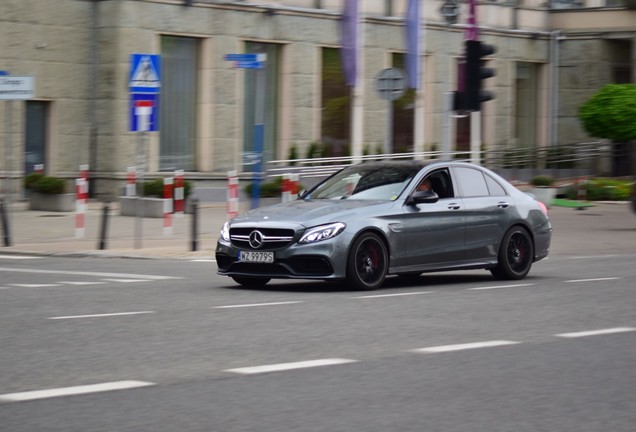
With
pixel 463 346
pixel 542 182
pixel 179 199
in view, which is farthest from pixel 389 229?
pixel 542 182

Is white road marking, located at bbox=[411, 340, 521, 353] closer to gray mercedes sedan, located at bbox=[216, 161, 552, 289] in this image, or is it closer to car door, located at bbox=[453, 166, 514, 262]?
gray mercedes sedan, located at bbox=[216, 161, 552, 289]

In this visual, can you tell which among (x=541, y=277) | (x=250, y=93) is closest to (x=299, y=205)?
(x=541, y=277)

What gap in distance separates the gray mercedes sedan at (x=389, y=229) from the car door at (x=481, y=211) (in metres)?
0.01

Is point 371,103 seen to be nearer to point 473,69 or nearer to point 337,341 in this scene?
point 473,69

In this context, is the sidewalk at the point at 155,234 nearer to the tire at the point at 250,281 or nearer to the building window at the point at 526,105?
the tire at the point at 250,281

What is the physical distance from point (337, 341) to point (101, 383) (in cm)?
254

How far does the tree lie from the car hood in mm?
29195

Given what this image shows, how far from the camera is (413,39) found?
36.2m

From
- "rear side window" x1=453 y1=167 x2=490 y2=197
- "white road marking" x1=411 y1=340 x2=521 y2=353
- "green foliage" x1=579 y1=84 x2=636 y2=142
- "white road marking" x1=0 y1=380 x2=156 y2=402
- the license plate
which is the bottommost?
"white road marking" x1=0 y1=380 x2=156 y2=402

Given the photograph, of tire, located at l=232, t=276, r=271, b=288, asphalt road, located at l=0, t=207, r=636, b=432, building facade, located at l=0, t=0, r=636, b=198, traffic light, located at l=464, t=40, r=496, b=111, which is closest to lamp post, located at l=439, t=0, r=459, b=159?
traffic light, located at l=464, t=40, r=496, b=111

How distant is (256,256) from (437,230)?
7.29 feet

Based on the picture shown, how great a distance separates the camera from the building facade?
33594 mm

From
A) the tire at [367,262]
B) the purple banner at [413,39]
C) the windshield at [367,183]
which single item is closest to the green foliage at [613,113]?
the purple banner at [413,39]

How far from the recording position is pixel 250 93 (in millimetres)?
37344
